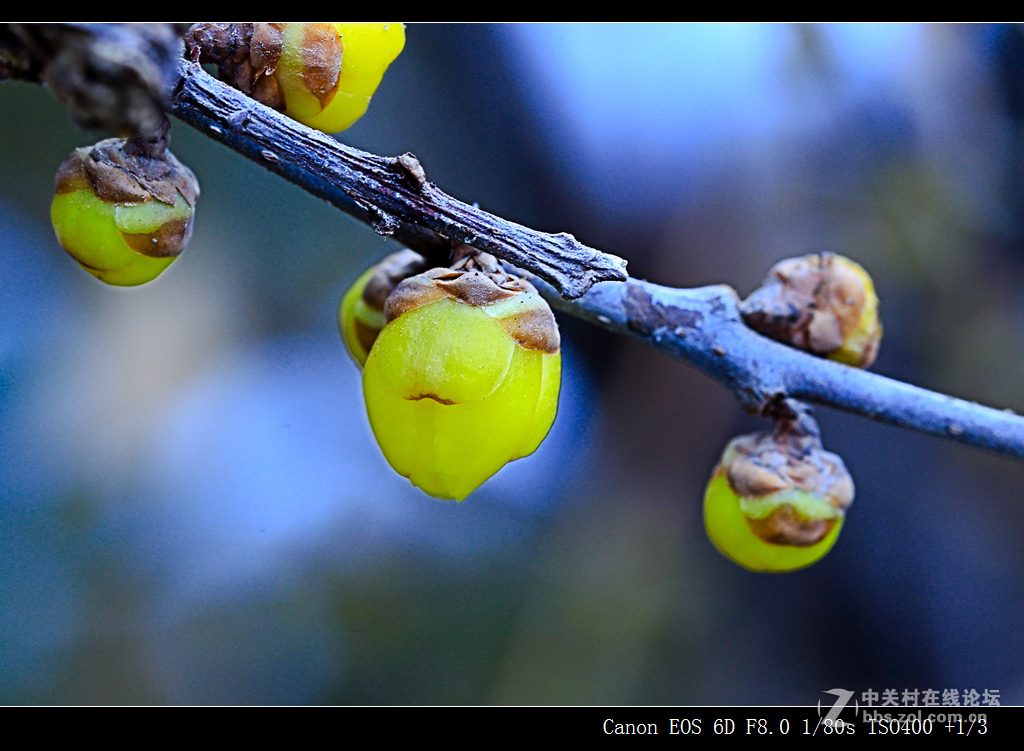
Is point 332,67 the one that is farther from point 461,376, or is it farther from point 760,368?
point 760,368

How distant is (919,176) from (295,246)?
1856 millimetres

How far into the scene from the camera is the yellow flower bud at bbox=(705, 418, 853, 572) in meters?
0.85

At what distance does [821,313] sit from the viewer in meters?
0.89

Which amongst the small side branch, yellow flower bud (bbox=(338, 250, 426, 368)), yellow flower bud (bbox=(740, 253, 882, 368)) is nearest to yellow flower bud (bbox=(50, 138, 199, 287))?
yellow flower bud (bbox=(338, 250, 426, 368))

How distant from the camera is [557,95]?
2.25 metres

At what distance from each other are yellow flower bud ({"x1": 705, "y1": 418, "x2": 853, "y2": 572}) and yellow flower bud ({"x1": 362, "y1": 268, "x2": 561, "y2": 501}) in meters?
0.38

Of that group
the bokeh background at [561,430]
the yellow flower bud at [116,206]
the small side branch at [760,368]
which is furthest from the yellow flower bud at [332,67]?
the bokeh background at [561,430]

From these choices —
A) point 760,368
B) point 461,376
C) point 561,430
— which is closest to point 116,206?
point 461,376

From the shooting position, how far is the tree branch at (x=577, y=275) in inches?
20.8

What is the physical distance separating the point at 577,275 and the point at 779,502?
18.9 inches

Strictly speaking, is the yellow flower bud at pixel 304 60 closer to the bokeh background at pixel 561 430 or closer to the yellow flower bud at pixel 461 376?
the yellow flower bud at pixel 461 376

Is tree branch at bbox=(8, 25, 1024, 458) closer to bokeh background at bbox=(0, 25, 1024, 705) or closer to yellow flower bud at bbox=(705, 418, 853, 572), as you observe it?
yellow flower bud at bbox=(705, 418, 853, 572)

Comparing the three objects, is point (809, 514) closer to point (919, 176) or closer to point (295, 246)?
point (919, 176)
